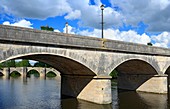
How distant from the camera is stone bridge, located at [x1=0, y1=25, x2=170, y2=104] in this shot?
15156 mm

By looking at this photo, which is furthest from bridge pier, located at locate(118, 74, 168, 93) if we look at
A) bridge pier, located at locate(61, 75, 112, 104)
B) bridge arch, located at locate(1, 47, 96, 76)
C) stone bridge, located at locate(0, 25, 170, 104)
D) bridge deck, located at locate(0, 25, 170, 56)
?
bridge arch, located at locate(1, 47, 96, 76)

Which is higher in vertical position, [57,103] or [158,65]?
[158,65]

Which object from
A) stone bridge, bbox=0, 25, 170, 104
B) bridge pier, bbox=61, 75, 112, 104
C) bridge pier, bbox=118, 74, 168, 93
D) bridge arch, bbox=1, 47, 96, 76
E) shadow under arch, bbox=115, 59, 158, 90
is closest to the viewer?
bridge arch, bbox=1, 47, 96, 76

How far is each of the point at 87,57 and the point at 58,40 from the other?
3.56 metres

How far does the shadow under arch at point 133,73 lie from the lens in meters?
28.3

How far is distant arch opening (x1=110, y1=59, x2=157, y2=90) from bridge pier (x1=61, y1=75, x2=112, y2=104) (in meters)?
7.76

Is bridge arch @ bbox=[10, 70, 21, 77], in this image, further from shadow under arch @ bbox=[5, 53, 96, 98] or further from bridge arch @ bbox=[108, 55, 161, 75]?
bridge arch @ bbox=[108, 55, 161, 75]

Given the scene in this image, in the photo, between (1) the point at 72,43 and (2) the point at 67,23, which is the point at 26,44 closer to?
(1) the point at 72,43

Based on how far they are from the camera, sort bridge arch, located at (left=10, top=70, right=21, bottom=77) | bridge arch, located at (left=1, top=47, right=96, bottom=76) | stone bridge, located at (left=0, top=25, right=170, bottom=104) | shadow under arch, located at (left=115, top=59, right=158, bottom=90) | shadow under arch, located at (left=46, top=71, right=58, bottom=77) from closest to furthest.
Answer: bridge arch, located at (left=1, top=47, right=96, bottom=76) → stone bridge, located at (left=0, top=25, right=170, bottom=104) → shadow under arch, located at (left=115, top=59, right=158, bottom=90) → bridge arch, located at (left=10, top=70, right=21, bottom=77) → shadow under arch, located at (left=46, top=71, right=58, bottom=77)

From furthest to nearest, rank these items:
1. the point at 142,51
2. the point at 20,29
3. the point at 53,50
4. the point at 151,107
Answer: the point at 142,51, the point at 151,107, the point at 53,50, the point at 20,29

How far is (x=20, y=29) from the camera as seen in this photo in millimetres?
15211

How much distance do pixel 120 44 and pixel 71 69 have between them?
244 inches

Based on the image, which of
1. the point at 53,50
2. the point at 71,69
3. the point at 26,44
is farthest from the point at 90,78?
the point at 26,44

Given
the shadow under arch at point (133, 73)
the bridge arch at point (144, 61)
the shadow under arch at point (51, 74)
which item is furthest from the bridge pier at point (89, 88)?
the shadow under arch at point (51, 74)
